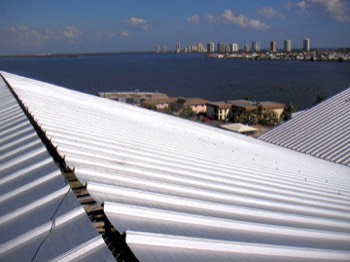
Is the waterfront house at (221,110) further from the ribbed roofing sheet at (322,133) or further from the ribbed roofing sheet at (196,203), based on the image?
the ribbed roofing sheet at (196,203)

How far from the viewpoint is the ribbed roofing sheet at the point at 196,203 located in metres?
1.86

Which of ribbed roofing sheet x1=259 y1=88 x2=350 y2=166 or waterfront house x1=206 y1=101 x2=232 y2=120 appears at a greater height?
ribbed roofing sheet x1=259 y1=88 x2=350 y2=166

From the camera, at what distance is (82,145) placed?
10.8 ft

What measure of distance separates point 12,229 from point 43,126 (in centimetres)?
190

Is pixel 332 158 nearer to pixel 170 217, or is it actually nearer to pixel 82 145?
pixel 82 145

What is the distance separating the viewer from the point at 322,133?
29.6ft

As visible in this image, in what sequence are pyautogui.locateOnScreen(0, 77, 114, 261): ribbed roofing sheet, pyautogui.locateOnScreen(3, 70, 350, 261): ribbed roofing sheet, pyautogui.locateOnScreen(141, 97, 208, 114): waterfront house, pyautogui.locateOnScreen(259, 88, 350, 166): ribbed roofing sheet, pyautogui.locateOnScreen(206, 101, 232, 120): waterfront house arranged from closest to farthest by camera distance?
pyautogui.locateOnScreen(0, 77, 114, 261): ribbed roofing sheet, pyautogui.locateOnScreen(3, 70, 350, 261): ribbed roofing sheet, pyautogui.locateOnScreen(259, 88, 350, 166): ribbed roofing sheet, pyautogui.locateOnScreen(206, 101, 232, 120): waterfront house, pyautogui.locateOnScreen(141, 97, 208, 114): waterfront house

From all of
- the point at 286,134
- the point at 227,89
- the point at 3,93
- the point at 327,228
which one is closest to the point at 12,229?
the point at 327,228

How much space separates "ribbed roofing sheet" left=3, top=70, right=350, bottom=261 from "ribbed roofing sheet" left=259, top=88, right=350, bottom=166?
12.7ft

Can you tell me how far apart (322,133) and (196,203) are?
7.42 metres

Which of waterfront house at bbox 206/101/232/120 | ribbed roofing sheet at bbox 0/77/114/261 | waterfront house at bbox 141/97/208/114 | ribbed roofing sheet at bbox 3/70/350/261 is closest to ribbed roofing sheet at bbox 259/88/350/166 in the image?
ribbed roofing sheet at bbox 3/70/350/261

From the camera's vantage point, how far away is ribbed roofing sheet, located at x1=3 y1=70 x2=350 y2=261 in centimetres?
186

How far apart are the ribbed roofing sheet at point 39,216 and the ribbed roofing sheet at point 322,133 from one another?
21.7 ft

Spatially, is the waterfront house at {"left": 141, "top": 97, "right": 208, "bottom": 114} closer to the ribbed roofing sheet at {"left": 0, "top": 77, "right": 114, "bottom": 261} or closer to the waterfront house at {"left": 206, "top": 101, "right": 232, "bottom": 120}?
the waterfront house at {"left": 206, "top": 101, "right": 232, "bottom": 120}
